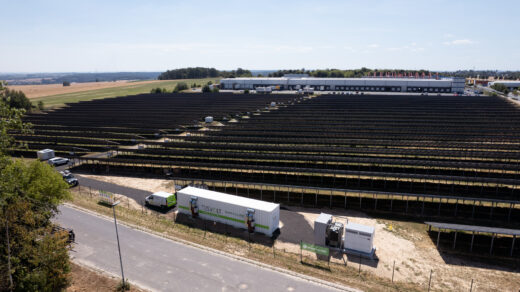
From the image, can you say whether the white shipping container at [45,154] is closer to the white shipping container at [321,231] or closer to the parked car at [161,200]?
the parked car at [161,200]

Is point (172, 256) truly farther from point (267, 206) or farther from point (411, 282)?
point (411, 282)

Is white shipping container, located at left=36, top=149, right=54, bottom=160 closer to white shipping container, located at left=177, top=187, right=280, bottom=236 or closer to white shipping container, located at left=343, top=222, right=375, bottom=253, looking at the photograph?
white shipping container, located at left=177, top=187, right=280, bottom=236

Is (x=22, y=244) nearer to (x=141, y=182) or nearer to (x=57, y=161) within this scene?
(x=141, y=182)

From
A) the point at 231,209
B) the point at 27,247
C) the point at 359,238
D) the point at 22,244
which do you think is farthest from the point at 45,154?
the point at 359,238

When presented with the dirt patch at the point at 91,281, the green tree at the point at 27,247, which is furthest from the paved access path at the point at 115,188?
the green tree at the point at 27,247

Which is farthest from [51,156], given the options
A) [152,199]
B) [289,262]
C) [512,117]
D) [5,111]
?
[512,117]

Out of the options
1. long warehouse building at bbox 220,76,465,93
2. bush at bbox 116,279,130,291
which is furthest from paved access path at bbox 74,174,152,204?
long warehouse building at bbox 220,76,465,93
